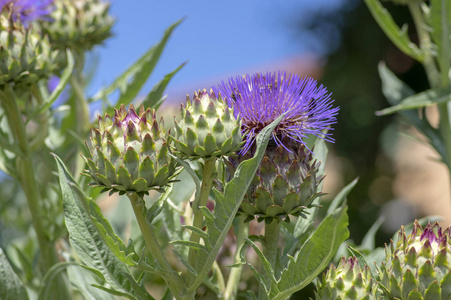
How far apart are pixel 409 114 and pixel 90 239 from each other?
1078mm

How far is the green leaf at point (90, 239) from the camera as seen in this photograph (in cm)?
85

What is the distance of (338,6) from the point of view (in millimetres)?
4625

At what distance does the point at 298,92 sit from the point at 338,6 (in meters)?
3.92

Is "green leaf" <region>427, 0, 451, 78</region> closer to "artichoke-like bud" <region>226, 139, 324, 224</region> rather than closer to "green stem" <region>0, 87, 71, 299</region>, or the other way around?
"artichoke-like bud" <region>226, 139, 324, 224</region>

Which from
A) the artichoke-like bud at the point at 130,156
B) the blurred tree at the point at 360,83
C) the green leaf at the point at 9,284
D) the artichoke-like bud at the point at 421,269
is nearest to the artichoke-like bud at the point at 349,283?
the artichoke-like bud at the point at 421,269

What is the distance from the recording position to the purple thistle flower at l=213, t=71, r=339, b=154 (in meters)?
0.93

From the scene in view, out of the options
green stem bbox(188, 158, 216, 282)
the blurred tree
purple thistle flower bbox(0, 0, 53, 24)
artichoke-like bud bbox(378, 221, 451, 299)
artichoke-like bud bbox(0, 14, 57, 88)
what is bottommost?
the blurred tree

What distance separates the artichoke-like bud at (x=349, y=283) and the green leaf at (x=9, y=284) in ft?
1.85

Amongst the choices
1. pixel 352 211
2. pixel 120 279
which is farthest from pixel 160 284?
pixel 352 211

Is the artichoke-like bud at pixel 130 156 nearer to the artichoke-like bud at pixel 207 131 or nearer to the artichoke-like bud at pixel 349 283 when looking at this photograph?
the artichoke-like bud at pixel 207 131

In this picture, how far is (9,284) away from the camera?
1.04 metres

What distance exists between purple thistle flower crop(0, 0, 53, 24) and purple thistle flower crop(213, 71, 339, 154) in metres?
0.67

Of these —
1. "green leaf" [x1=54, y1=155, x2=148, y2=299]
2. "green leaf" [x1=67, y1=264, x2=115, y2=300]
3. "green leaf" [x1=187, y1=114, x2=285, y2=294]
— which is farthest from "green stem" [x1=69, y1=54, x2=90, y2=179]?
"green leaf" [x1=187, y1=114, x2=285, y2=294]

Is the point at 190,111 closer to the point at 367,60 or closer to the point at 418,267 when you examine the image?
the point at 418,267
